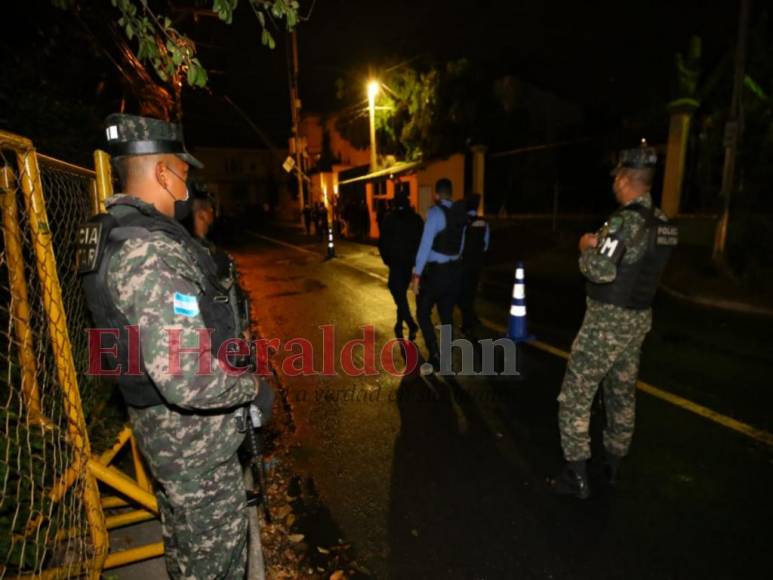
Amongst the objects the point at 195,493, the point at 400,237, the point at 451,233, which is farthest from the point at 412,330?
the point at 195,493

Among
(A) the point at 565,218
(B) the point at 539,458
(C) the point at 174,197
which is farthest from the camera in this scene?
(A) the point at 565,218

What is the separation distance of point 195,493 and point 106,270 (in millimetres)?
904

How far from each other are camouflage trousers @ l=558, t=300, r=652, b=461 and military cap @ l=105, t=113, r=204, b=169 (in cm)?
246

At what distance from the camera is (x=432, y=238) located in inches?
184

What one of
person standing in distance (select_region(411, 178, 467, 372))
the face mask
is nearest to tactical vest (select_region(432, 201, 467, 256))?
person standing in distance (select_region(411, 178, 467, 372))

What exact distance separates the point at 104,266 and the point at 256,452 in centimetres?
124

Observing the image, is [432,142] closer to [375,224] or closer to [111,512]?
[375,224]

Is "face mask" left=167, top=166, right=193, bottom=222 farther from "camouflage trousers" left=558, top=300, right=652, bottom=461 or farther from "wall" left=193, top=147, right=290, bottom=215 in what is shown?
"wall" left=193, top=147, right=290, bottom=215

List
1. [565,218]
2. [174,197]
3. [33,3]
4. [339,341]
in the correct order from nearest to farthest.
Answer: [174,197] → [33,3] → [339,341] → [565,218]

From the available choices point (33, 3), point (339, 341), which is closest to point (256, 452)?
point (339, 341)

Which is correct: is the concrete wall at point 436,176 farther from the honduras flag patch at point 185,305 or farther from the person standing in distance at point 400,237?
the honduras flag patch at point 185,305

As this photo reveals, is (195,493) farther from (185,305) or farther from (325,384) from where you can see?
(325,384)

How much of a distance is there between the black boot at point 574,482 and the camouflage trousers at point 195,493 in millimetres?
2024

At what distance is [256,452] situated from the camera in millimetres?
2369
